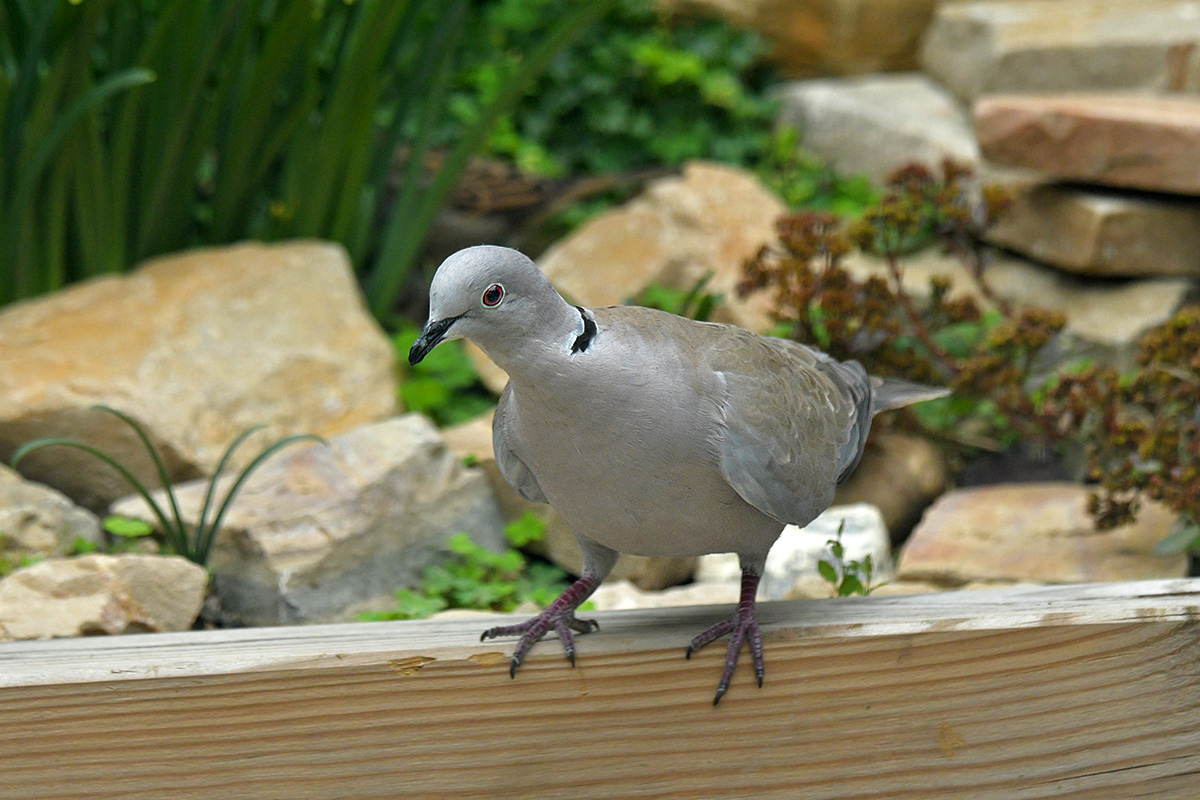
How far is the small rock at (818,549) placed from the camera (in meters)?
2.74

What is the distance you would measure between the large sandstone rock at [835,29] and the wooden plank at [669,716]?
488cm

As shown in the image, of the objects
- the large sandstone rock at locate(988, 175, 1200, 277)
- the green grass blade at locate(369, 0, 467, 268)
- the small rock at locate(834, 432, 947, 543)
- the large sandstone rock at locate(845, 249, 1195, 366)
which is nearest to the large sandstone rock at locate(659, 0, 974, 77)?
the large sandstone rock at locate(845, 249, 1195, 366)

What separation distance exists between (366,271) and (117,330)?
118cm

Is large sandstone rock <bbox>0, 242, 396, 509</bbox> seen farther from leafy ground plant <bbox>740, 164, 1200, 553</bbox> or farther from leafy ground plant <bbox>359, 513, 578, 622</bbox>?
leafy ground plant <bbox>740, 164, 1200, 553</bbox>

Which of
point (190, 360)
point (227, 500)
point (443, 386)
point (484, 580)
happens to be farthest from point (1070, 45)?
point (227, 500)

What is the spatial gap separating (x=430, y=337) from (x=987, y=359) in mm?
2003

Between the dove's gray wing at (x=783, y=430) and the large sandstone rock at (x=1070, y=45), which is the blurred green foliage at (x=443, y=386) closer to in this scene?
the dove's gray wing at (x=783, y=430)

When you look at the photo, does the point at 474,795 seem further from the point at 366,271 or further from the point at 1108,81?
the point at 1108,81

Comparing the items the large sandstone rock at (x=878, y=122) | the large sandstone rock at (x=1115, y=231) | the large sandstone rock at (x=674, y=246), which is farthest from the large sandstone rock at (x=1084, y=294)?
the large sandstone rock at (x=878, y=122)

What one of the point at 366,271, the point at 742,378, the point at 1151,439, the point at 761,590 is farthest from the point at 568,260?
the point at 742,378

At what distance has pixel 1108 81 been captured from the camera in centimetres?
484

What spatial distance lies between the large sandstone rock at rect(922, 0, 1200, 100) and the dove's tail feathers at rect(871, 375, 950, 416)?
321cm

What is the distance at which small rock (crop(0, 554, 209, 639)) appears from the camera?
2.15 metres

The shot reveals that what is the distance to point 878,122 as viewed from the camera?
5234 mm
